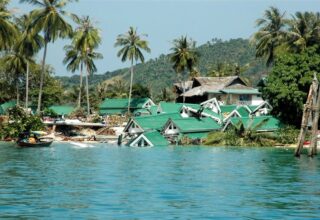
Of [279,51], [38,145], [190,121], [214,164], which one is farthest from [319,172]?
[279,51]

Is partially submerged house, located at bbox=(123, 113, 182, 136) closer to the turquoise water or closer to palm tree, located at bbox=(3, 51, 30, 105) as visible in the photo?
the turquoise water

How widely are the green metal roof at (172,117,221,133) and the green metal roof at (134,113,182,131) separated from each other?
2378 mm

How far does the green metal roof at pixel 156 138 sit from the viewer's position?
67812mm

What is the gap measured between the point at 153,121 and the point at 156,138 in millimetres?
7464

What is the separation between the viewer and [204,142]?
233ft

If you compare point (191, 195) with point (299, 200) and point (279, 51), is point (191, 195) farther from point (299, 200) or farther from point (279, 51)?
point (279, 51)

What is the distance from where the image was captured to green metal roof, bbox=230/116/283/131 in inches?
2751

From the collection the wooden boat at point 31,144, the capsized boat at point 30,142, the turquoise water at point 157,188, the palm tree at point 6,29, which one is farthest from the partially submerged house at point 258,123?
the palm tree at point 6,29

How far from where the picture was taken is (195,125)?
73250 mm

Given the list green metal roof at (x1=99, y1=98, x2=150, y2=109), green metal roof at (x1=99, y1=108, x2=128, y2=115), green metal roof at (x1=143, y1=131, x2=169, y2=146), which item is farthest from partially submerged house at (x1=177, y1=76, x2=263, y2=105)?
green metal roof at (x1=143, y1=131, x2=169, y2=146)

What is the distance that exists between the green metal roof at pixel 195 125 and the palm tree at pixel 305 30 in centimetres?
1423

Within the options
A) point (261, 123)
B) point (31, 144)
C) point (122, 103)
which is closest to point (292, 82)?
point (261, 123)

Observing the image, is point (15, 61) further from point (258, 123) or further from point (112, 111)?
point (258, 123)

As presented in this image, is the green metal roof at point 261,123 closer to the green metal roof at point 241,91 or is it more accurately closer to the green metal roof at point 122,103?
the green metal roof at point 241,91
